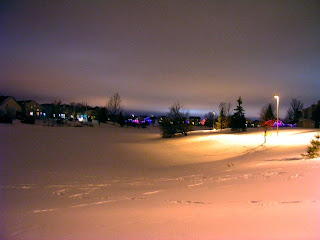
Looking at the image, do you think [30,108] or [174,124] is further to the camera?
[30,108]

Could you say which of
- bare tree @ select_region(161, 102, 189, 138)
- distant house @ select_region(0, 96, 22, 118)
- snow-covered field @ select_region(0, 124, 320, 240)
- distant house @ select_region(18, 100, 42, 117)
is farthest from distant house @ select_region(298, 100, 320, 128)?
A: distant house @ select_region(18, 100, 42, 117)

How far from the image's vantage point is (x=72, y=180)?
12156 millimetres

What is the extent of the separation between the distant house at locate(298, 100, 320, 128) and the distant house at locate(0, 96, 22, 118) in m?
67.6

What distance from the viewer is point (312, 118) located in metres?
58.0

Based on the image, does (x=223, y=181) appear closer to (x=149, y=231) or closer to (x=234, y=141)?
(x=149, y=231)

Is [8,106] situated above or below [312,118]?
above

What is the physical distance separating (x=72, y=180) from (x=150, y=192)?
16.8 ft

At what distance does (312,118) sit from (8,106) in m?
77.0

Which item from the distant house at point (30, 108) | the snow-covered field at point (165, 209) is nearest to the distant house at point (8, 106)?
the distant house at point (30, 108)

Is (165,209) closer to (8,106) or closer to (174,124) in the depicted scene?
(174,124)

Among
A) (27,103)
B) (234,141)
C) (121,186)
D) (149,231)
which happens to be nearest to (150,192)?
(121,186)

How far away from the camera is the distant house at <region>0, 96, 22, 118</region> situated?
215 ft

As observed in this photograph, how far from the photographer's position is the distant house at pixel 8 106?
65681 mm

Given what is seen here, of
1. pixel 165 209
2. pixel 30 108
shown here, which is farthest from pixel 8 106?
pixel 165 209
